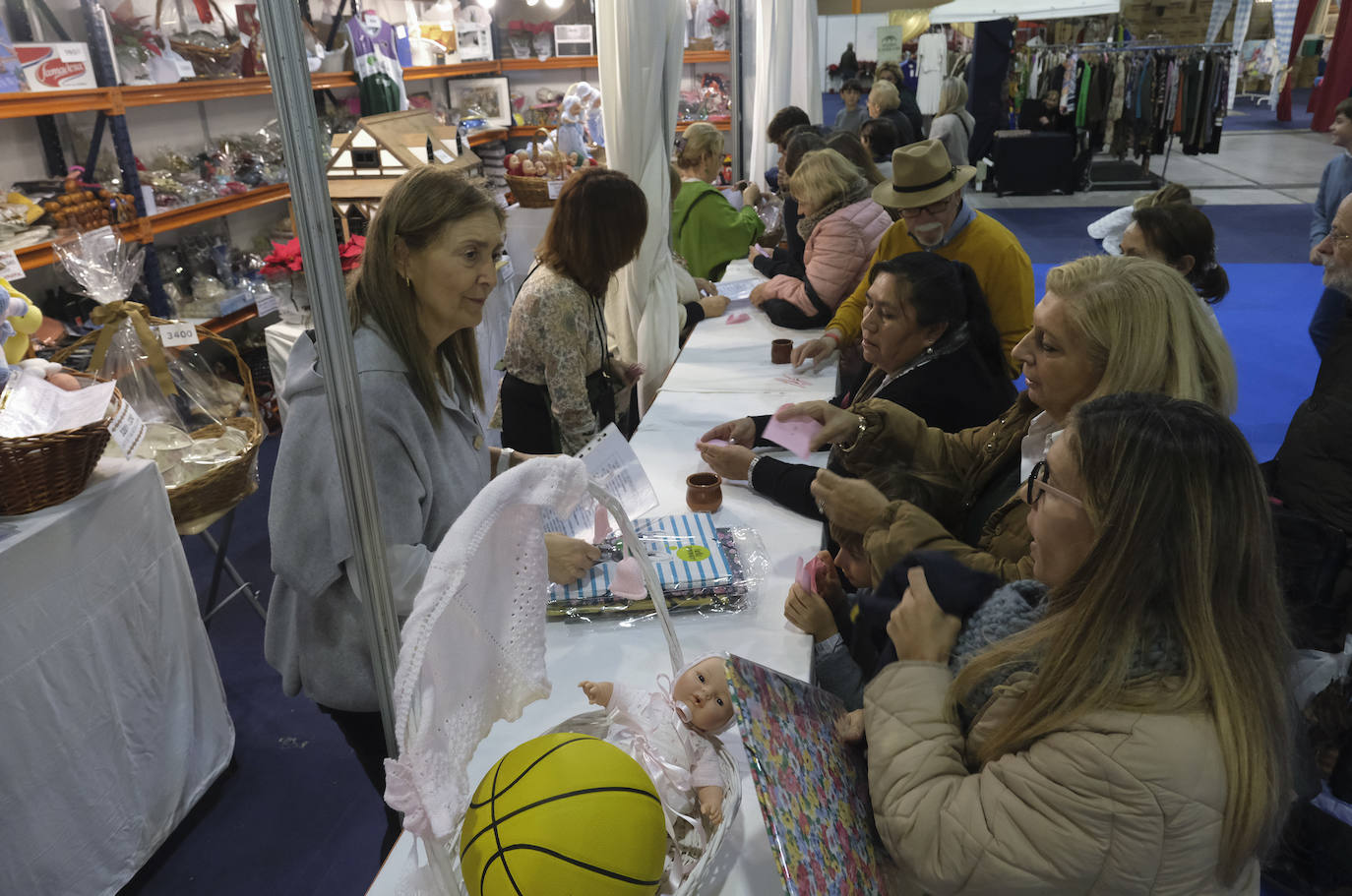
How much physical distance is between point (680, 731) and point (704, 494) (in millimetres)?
1004

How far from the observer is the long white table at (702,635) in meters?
1.22

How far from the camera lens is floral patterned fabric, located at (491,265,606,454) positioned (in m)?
2.62

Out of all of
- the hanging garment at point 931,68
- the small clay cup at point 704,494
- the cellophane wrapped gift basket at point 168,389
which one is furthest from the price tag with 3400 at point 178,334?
the hanging garment at point 931,68

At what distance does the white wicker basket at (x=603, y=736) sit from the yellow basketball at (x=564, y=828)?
33 millimetres

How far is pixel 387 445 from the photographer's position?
Answer: 4.76 ft

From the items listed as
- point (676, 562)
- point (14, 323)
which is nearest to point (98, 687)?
point (14, 323)

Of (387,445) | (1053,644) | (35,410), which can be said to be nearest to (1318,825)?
(1053,644)

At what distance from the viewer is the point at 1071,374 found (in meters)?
1.70

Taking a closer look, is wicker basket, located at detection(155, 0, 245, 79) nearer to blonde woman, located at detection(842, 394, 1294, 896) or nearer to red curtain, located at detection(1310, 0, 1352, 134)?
blonde woman, located at detection(842, 394, 1294, 896)

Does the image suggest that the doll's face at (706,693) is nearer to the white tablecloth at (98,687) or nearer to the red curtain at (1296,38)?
the white tablecloth at (98,687)

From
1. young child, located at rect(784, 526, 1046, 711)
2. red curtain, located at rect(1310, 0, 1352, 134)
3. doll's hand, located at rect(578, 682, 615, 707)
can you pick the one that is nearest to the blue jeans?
young child, located at rect(784, 526, 1046, 711)

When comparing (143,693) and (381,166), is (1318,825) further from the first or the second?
(381,166)

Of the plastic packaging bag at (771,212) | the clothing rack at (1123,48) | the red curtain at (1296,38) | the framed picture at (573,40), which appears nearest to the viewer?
the plastic packaging bag at (771,212)

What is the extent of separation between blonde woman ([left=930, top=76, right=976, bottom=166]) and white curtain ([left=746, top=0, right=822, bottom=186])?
2166 millimetres
